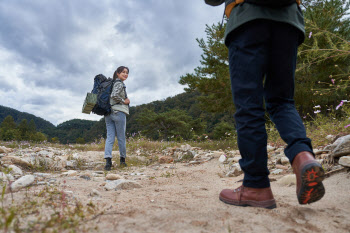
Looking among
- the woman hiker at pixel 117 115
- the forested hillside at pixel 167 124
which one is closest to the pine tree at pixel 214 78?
the forested hillside at pixel 167 124

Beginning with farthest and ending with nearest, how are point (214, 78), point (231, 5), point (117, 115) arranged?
point (214, 78)
point (117, 115)
point (231, 5)

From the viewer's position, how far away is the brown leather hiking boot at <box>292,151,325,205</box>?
4.33 feet

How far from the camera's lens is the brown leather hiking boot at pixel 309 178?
1.32 metres

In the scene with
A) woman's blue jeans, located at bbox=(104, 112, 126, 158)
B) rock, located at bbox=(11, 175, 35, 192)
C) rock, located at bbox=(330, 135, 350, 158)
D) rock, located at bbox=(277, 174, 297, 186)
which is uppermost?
woman's blue jeans, located at bbox=(104, 112, 126, 158)

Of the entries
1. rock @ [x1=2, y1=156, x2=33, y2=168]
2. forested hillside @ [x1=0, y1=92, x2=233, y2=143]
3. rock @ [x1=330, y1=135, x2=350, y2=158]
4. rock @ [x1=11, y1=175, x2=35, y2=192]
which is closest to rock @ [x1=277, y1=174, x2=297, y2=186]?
rock @ [x1=330, y1=135, x2=350, y2=158]

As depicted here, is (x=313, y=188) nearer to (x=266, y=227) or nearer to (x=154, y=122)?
(x=266, y=227)

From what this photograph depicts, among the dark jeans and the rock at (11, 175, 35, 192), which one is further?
the rock at (11, 175, 35, 192)

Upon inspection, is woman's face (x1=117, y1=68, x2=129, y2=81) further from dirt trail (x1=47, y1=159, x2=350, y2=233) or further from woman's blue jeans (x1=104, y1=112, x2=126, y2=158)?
dirt trail (x1=47, y1=159, x2=350, y2=233)

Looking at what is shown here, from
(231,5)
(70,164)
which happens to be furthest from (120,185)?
(70,164)

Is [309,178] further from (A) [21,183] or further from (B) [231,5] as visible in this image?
(A) [21,183]

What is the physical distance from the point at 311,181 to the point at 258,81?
684 mm

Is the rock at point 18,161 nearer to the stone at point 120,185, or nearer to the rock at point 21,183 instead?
the rock at point 21,183

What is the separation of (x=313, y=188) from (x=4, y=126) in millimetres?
43276

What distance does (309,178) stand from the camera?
4.34 feet
